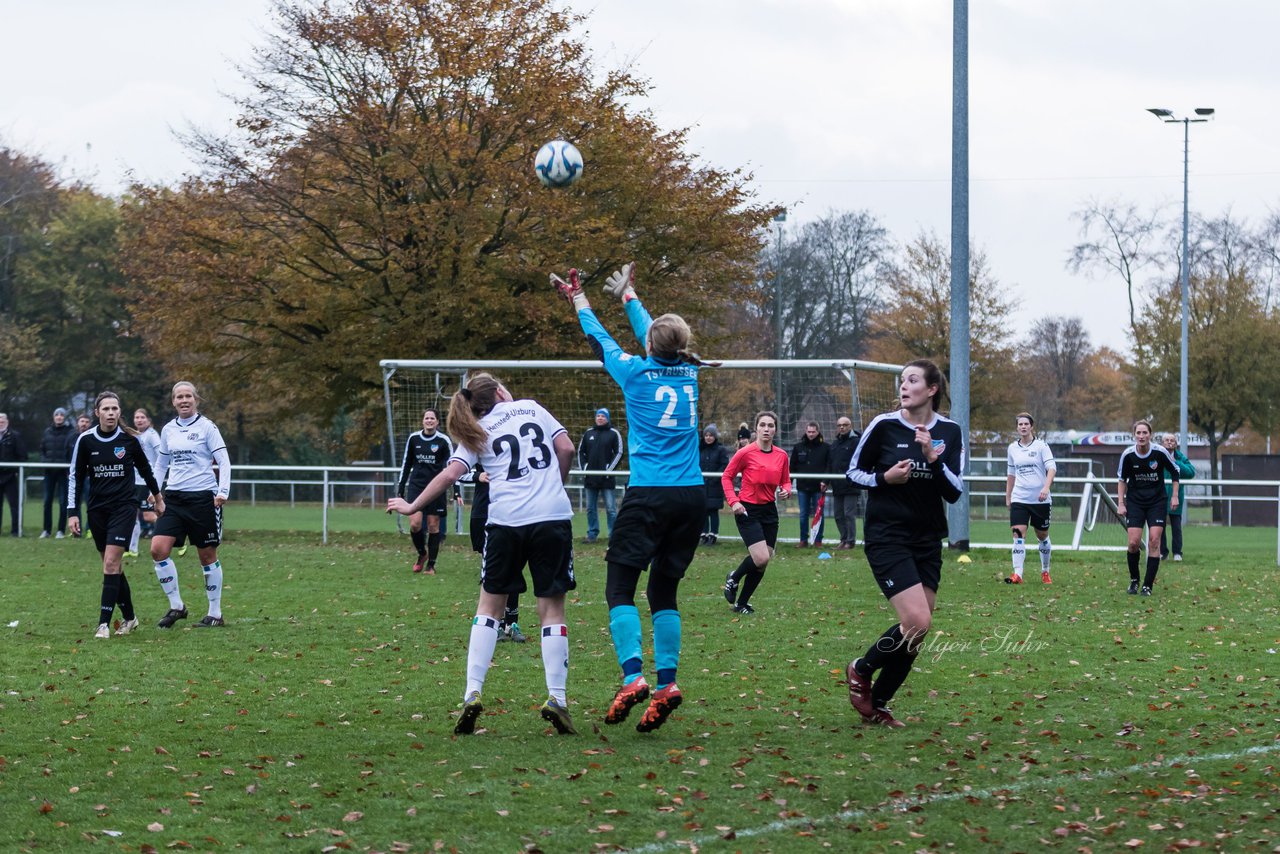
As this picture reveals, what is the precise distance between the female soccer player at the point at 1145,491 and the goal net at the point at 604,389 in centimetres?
606

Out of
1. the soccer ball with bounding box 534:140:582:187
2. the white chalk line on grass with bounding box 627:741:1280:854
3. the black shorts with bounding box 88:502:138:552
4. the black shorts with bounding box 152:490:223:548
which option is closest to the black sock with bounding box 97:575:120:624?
the black shorts with bounding box 88:502:138:552

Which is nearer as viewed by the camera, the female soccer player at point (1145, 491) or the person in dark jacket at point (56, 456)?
the female soccer player at point (1145, 491)

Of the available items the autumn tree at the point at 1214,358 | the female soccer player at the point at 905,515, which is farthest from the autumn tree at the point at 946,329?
the female soccer player at the point at 905,515

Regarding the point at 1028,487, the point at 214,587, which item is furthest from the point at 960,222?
the point at 214,587

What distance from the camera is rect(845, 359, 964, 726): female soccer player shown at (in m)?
7.50

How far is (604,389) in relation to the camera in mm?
25109

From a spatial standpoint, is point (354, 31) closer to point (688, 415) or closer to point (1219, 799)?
point (688, 415)

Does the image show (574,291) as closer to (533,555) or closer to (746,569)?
(533,555)

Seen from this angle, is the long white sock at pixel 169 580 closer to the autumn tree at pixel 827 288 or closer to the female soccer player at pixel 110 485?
the female soccer player at pixel 110 485

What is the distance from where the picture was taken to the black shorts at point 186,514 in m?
11.8

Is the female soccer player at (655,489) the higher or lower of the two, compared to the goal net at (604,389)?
lower

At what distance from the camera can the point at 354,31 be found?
27547 mm

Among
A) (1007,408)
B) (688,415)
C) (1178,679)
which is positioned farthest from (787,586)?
(1007,408)

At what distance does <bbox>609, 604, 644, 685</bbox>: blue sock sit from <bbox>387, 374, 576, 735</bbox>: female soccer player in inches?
11.3
